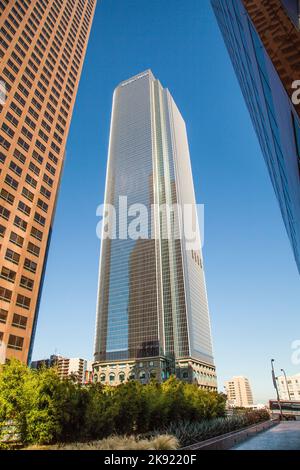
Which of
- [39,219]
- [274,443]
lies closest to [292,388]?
[39,219]

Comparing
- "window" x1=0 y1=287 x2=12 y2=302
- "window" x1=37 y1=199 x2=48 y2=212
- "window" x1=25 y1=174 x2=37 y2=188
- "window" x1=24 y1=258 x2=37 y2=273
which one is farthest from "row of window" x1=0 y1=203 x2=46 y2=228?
"window" x1=0 y1=287 x2=12 y2=302

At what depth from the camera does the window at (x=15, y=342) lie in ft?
120

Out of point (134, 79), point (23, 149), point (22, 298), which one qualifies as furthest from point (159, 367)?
point (134, 79)

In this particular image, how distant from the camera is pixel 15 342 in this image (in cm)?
3738

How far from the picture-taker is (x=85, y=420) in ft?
60.5

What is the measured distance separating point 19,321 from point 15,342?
2698 millimetres

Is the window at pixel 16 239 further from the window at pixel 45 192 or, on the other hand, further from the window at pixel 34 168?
the window at pixel 34 168

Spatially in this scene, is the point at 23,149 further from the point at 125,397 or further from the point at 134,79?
the point at 134,79

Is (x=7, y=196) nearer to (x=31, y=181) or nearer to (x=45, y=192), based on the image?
(x=31, y=181)

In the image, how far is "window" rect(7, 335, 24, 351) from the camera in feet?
120

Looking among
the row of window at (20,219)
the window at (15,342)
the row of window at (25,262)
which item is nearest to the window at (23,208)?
the row of window at (20,219)

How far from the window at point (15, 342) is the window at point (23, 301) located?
13.8 ft
